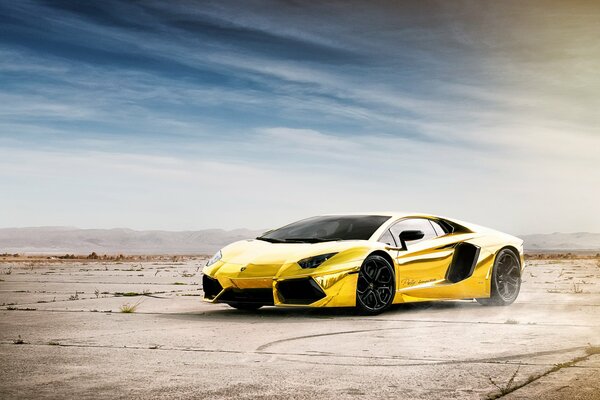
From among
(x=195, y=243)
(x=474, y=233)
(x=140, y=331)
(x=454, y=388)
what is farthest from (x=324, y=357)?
(x=195, y=243)

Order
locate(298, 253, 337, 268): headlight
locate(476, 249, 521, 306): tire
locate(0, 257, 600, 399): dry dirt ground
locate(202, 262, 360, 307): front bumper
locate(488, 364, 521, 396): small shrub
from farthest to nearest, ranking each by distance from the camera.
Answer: locate(476, 249, 521, 306): tire, locate(298, 253, 337, 268): headlight, locate(202, 262, 360, 307): front bumper, locate(0, 257, 600, 399): dry dirt ground, locate(488, 364, 521, 396): small shrub

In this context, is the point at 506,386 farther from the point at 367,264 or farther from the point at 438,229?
the point at 438,229

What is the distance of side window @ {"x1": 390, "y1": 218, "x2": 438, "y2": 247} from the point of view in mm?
10445

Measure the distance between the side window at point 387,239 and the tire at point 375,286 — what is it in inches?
12.9

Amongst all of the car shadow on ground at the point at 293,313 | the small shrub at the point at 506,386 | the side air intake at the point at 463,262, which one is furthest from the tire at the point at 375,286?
the small shrub at the point at 506,386

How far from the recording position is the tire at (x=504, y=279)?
11258 millimetres

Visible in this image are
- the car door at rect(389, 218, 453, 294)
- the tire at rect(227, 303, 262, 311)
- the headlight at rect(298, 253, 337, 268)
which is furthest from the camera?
the tire at rect(227, 303, 262, 311)

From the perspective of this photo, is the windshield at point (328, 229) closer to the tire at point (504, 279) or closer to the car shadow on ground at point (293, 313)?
the car shadow on ground at point (293, 313)

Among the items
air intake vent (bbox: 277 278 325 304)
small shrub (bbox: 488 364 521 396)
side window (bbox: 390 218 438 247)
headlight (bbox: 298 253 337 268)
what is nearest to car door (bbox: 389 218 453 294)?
side window (bbox: 390 218 438 247)

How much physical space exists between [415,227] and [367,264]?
1366 millimetres

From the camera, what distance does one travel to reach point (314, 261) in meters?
9.40

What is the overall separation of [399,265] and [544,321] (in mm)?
1875

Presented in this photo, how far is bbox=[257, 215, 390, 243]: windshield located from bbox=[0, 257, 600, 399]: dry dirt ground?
91 centimetres

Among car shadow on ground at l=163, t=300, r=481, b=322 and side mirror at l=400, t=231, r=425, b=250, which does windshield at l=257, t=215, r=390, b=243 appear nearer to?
side mirror at l=400, t=231, r=425, b=250
